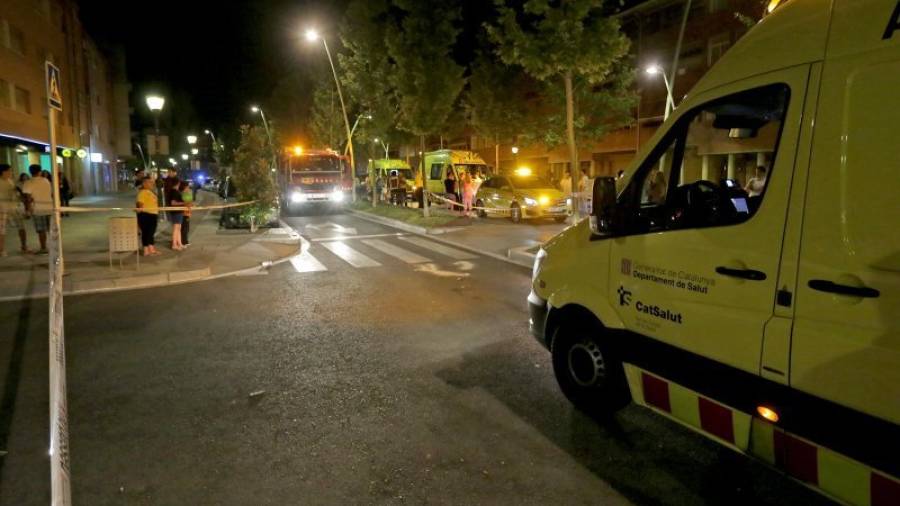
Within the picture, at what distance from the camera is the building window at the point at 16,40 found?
88.7ft

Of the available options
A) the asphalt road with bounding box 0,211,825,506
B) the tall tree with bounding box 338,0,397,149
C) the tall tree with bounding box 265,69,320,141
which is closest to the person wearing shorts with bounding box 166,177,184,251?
the asphalt road with bounding box 0,211,825,506

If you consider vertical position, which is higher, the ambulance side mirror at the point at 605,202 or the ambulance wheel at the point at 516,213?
the ambulance side mirror at the point at 605,202

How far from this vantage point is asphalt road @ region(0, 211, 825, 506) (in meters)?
3.47

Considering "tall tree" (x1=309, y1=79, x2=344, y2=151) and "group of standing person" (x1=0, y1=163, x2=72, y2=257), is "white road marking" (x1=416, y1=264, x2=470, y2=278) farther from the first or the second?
"tall tree" (x1=309, y1=79, x2=344, y2=151)

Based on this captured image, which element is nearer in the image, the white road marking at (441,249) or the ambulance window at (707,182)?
the ambulance window at (707,182)

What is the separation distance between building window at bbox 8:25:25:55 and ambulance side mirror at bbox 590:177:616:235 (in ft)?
106

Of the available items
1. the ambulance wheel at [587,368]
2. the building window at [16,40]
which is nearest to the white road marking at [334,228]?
the ambulance wheel at [587,368]

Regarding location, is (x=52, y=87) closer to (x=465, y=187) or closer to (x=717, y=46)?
(x=465, y=187)

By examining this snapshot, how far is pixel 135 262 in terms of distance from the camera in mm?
11141

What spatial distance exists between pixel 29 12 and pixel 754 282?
121 feet

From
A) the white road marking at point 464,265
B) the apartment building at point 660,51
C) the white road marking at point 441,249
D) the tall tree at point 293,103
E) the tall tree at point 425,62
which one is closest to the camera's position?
the white road marking at point 464,265

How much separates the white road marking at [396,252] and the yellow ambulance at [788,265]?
8.45 m

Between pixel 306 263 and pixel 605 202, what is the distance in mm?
9103

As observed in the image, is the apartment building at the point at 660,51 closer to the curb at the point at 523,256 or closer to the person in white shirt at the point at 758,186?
the curb at the point at 523,256
